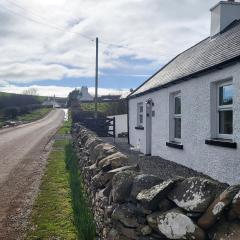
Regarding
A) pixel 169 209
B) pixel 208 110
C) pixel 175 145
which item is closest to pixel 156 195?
pixel 169 209

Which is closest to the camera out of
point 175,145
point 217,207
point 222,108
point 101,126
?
→ point 217,207

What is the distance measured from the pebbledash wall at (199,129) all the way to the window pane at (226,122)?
28cm

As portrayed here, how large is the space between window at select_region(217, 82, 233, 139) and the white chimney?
15.0ft

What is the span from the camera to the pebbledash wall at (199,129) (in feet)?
27.6

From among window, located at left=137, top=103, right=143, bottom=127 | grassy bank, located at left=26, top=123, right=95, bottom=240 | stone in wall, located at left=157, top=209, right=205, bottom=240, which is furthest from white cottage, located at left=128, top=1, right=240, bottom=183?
stone in wall, located at left=157, top=209, right=205, bottom=240

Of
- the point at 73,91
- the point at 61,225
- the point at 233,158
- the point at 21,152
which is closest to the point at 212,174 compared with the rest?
the point at 233,158

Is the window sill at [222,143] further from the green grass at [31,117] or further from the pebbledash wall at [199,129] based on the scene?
the green grass at [31,117]

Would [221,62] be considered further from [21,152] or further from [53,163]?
[21,152]

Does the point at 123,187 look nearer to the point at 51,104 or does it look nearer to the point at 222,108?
the point at 222,108

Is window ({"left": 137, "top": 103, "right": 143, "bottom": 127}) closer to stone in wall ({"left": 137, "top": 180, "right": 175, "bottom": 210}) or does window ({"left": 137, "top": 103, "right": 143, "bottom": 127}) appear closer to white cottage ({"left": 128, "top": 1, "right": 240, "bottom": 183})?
white cottage ({"left": 128, "top": 1, "right": 240, "bottom": 183})

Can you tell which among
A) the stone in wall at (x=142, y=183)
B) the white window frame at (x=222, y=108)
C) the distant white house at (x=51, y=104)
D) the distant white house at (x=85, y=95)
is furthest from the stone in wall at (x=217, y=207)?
the distant white house at (x=85, y=95)

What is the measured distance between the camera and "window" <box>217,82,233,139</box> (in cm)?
895

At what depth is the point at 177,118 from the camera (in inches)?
493

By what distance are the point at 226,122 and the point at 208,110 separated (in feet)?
1.98
